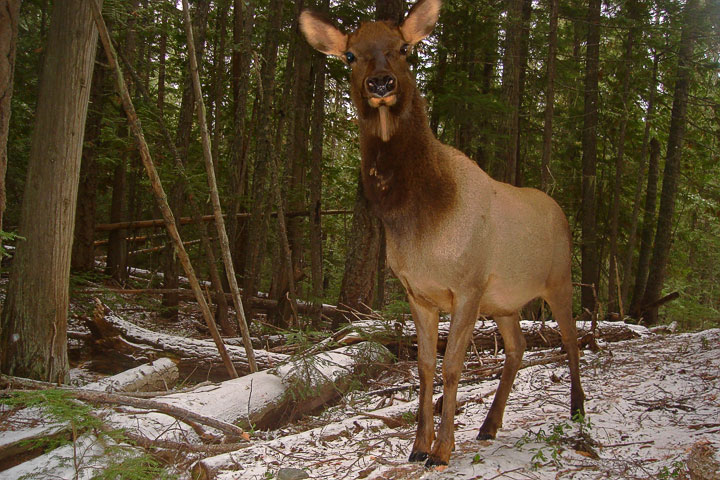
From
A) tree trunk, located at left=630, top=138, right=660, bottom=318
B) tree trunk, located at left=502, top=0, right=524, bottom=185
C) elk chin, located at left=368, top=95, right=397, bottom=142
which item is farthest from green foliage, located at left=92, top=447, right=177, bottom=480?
tree trunk, located at left=630, top=138, right=660, bottom=318

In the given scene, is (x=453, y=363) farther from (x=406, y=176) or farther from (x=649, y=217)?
(x=649, y=217)

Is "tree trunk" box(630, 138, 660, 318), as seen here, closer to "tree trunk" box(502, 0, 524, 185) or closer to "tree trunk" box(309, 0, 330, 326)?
"tree trunk" box(502, 0, 524, 185)

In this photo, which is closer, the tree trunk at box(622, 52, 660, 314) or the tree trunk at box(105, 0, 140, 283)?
the tree trunk at box(105, 0, 140, 283)

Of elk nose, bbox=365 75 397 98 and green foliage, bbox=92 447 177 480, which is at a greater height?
elk nose, bbox=365 75 397 98

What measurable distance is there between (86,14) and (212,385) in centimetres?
429

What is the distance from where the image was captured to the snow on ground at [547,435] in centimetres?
387

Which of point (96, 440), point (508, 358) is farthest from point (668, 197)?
point (96, 440)

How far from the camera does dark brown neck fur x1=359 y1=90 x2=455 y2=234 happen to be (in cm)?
408

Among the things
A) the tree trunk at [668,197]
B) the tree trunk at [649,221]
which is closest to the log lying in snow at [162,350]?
the tree trunk at [668,197]

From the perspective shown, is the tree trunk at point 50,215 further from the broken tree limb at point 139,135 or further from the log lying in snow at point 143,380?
the log lying in snow at point 143,380

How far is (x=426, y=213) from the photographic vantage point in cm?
406

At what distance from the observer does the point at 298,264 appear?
50.2ft

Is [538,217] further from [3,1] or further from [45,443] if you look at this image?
[3,1]

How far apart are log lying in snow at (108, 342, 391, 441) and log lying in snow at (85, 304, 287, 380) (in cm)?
109
